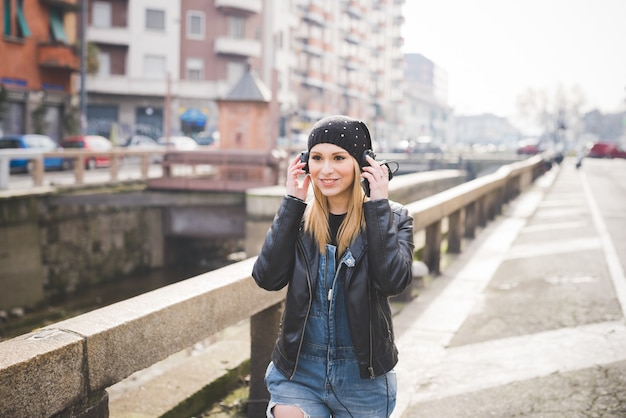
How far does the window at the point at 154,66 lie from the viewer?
46.4 metres

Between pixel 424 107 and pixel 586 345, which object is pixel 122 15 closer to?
pixel 586 345

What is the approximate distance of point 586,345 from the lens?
5.20 meters

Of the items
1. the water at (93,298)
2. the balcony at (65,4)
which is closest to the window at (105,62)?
the balcony at (65,4)

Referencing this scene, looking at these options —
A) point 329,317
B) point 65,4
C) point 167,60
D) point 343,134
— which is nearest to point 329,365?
point 329,317

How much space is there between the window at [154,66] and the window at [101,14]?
3.10 metres

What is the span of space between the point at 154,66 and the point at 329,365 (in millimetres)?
46314

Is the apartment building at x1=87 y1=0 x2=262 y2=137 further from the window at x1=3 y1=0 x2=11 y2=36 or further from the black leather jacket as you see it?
the black leather jacket

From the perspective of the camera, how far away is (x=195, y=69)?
157ft

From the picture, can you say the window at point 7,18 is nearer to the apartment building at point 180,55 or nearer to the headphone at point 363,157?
the apartment building at point 180,55

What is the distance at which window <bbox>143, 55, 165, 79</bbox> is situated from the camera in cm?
4641

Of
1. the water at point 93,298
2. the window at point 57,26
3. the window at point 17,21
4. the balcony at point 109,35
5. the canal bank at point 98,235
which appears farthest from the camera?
the balcony at point 109,35

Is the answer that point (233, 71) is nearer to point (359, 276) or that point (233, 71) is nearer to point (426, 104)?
point (359, 276)

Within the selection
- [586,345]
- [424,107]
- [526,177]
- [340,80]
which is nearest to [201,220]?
[526,177]

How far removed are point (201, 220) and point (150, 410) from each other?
61.3 ft
